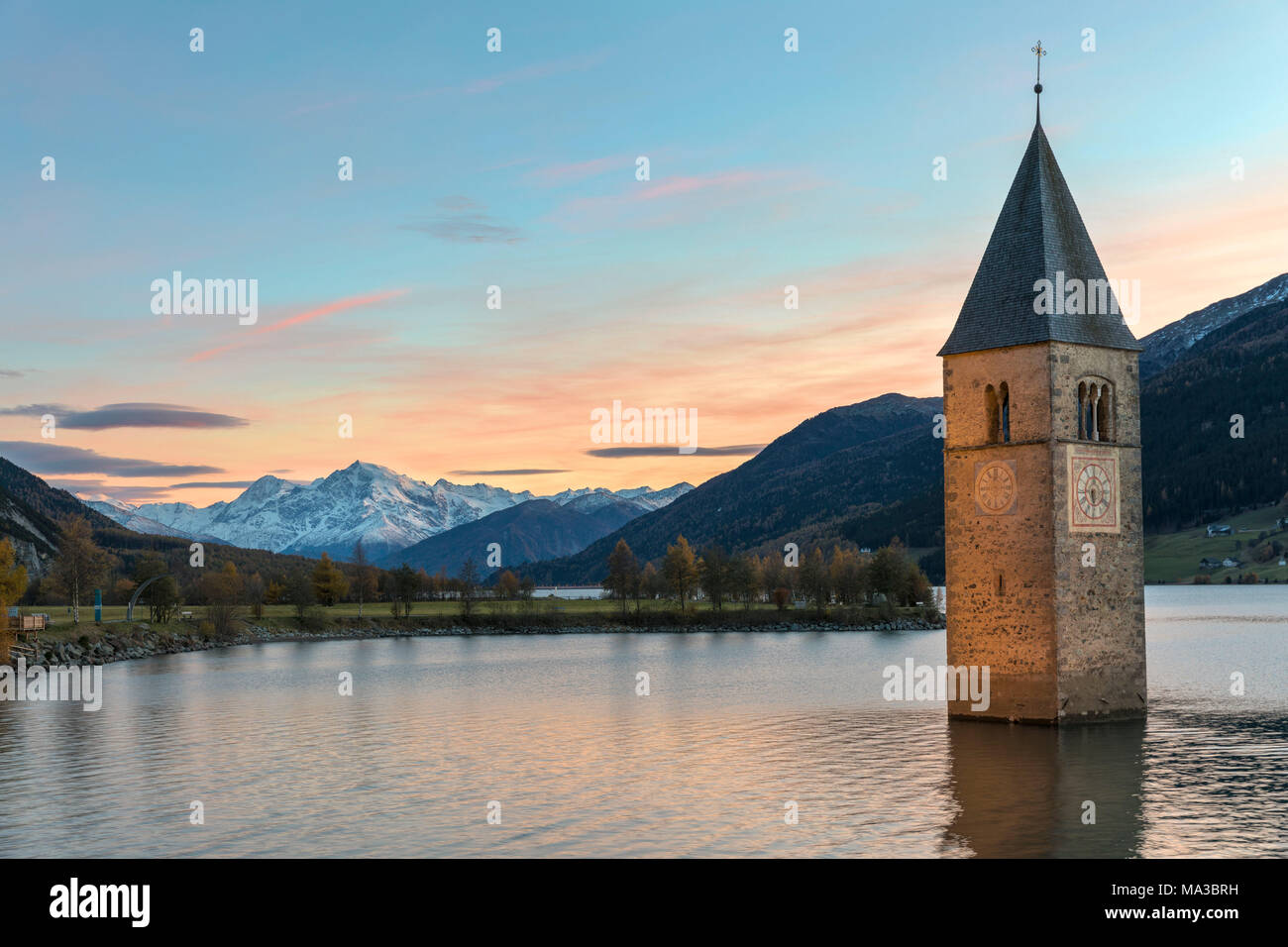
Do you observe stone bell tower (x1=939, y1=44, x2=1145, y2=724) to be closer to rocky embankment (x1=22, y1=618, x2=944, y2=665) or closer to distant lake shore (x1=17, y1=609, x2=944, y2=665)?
rocky embankment (x1=22, y1=618, x2=944, y2=665)

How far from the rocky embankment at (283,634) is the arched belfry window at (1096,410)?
7621 centimetres

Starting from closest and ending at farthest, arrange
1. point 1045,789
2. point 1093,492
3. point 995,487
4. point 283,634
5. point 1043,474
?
point 1045,789 < point 1043,474 < point 1093,492 < point 995,487 < point 283,634

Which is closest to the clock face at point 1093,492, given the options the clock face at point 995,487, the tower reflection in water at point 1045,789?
the clock face at point 995,487

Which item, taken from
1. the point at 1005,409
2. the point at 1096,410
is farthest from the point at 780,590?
the point at 1005,409

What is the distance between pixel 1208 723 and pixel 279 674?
207 ft

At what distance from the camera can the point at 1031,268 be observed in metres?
42.2

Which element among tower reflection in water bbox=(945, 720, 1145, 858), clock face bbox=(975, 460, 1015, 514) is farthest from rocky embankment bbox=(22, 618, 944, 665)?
tower reflection in water bbox=(945, 720, 1145, 858)

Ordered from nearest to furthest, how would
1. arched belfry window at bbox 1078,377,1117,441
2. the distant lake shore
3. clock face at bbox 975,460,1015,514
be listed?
clock face at bbox 975,460,1015,514, arched belfry window at bbox 1078,377,1117,441, the distant lake shore

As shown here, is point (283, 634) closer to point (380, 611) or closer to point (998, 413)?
point (380, 611)

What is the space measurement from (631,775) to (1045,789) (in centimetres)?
1214

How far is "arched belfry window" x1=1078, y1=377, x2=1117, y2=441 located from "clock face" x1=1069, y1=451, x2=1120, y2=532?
0.93 meters

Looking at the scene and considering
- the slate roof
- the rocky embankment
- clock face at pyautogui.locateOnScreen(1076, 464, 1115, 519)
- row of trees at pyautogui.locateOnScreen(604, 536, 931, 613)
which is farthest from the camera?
row of trees at pyautogui.locateOnScreen(604, 536, 931, 613)

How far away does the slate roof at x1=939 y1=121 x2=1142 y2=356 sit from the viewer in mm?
41344
